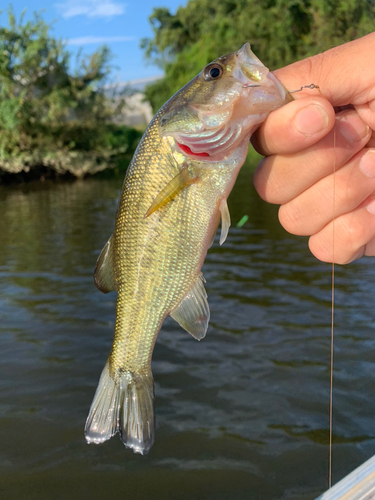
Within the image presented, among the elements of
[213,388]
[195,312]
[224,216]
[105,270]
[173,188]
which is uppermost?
[173,188]

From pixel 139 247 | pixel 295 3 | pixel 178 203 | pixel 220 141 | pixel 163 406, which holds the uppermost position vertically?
pixel 295 3

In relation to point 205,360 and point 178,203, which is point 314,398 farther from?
point 178,203

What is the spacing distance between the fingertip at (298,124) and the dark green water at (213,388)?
288 centimetres

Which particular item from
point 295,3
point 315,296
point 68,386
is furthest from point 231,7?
point 68,386

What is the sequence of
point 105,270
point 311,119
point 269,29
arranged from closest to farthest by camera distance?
point 311,119
point 105,270
point 269,29

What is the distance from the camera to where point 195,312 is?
8.00 feet

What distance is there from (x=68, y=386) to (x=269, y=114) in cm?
407

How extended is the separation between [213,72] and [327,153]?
675 millimetres

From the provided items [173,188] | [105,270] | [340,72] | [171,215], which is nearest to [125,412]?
[105,270]

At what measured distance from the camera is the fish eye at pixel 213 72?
85.0 inches

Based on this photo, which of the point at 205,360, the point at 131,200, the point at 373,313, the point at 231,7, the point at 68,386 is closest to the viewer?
the point at 131,200

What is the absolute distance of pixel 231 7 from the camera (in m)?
41.4

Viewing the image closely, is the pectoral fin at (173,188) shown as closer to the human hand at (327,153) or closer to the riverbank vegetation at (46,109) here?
the human hand at (327,153)

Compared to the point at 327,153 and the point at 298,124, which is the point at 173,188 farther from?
the point at 327,153
